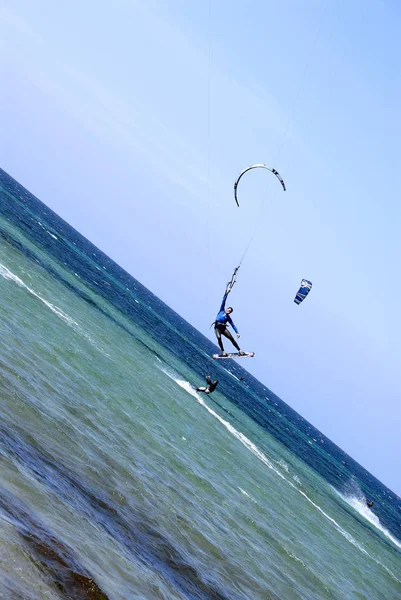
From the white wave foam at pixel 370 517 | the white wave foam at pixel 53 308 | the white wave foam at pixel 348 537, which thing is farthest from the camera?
A: the white wave foam at pixel 370 517

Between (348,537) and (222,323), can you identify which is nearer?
(222,323)

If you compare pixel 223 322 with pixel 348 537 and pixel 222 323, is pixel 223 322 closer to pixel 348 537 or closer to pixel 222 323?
pixel 222 323

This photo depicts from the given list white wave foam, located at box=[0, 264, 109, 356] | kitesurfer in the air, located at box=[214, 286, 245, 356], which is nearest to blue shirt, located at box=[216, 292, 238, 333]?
kitesurfer in the air, located at box=[214, 286, 245, 356]

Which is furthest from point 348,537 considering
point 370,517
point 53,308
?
point 370,517

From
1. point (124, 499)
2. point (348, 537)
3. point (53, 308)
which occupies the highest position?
point (348, 537)

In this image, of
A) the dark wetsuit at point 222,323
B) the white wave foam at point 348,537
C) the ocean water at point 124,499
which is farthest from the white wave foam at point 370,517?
the dark wetsuit at point 222,323

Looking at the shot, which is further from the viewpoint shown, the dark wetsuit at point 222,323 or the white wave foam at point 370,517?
the white wave foam at point 370,517

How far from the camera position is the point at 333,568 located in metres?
30.9

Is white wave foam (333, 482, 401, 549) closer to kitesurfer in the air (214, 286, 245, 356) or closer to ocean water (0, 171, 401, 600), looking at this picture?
ocean water (0, 171, 401, 600)

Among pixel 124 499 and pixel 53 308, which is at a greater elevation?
pixel 124 499

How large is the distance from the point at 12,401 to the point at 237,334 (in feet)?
31.2

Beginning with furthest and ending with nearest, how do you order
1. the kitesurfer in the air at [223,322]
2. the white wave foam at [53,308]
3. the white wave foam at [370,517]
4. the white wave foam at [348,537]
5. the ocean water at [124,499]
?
the white wave foam at [370,517], the white wave foam at [348,537], the white wave foam at [53,308], the kitesurfer in the air at [223,322], the ocean water at [124,499]

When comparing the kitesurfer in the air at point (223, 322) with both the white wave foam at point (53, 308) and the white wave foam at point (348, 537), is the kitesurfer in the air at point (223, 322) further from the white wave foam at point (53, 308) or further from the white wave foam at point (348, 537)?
the white wave foam at point (348, 537)

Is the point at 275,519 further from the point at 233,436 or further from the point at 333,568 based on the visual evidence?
the point at 233,436
